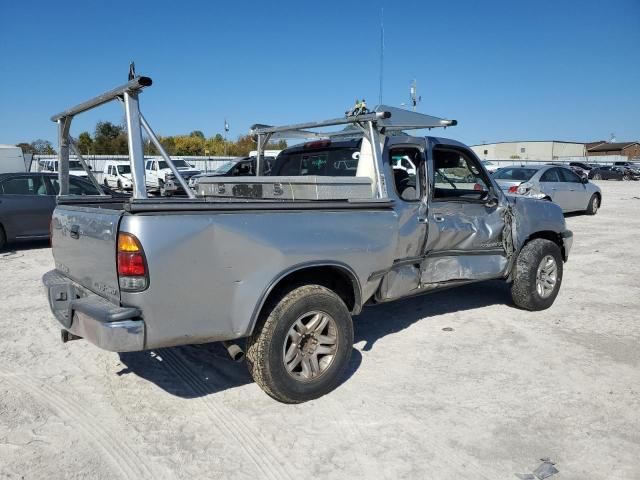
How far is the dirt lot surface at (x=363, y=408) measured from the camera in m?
2.94

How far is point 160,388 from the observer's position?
12.7 ft

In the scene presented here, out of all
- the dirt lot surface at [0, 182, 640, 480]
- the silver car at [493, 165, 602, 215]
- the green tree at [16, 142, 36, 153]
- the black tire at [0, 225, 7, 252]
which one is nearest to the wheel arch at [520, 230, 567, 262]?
the dirt lot surface at [0, 182, 640, 480]

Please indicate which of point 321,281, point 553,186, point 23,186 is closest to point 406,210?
point 321,281

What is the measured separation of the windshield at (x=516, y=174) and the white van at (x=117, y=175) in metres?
18.8

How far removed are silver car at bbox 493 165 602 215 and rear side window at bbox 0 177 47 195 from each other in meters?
10.8

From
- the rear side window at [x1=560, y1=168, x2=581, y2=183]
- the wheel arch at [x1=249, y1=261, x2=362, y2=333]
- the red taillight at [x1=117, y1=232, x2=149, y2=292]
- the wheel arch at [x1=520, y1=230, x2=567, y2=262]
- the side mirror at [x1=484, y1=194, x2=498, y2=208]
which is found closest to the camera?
the red taillight at [x1=117, y1=232, x2=149, y2=292]

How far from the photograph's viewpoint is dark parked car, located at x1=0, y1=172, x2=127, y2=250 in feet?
30.8

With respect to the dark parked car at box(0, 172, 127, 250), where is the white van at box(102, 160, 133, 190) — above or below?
above

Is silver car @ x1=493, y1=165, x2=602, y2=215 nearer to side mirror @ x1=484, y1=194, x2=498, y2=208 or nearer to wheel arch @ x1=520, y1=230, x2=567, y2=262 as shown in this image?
wheel arch @ x1=520, y1=230, x2=567, y2=262

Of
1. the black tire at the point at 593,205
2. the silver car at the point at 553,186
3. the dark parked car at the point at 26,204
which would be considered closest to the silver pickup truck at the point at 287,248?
the dark parked car at the point at 26,204

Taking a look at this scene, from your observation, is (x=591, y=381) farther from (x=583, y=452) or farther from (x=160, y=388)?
(x=160, y=388)

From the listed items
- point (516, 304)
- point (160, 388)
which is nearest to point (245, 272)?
point (160, 388)

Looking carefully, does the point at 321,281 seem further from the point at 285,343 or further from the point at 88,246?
the point at 88,246

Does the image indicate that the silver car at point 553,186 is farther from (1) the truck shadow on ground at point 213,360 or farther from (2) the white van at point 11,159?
(2) the white van at point 11,159
